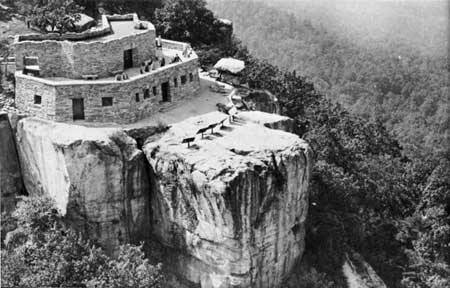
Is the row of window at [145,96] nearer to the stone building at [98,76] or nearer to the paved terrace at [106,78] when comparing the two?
the stone building at [98,76]

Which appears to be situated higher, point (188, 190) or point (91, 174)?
point (91, 174)

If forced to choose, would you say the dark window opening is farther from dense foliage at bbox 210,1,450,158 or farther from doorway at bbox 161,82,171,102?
dense foliage at bbox 210,1,450,158

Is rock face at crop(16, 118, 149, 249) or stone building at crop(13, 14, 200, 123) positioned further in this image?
stone building at crop(13, 14, 200, 123)

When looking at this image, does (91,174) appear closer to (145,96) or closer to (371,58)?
(145,96)

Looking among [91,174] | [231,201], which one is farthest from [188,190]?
[91,174]

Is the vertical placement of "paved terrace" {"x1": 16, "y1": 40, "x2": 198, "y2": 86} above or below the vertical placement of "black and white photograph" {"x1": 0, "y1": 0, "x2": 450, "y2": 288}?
above

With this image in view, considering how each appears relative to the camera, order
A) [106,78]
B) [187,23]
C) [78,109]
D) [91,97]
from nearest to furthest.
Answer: [91,97] < [78,109] < [106,78] < [187,23]

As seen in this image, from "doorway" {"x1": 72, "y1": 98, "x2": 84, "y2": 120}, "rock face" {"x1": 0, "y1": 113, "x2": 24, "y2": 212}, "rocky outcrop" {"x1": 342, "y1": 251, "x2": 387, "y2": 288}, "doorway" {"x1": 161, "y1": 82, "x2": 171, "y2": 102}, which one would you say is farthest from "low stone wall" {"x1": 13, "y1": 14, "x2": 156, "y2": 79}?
"rocky outcrop" {"x1": 342, "y1": 251, "x2": 387, "y2": 288}

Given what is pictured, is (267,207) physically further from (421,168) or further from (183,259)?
(421,168)
